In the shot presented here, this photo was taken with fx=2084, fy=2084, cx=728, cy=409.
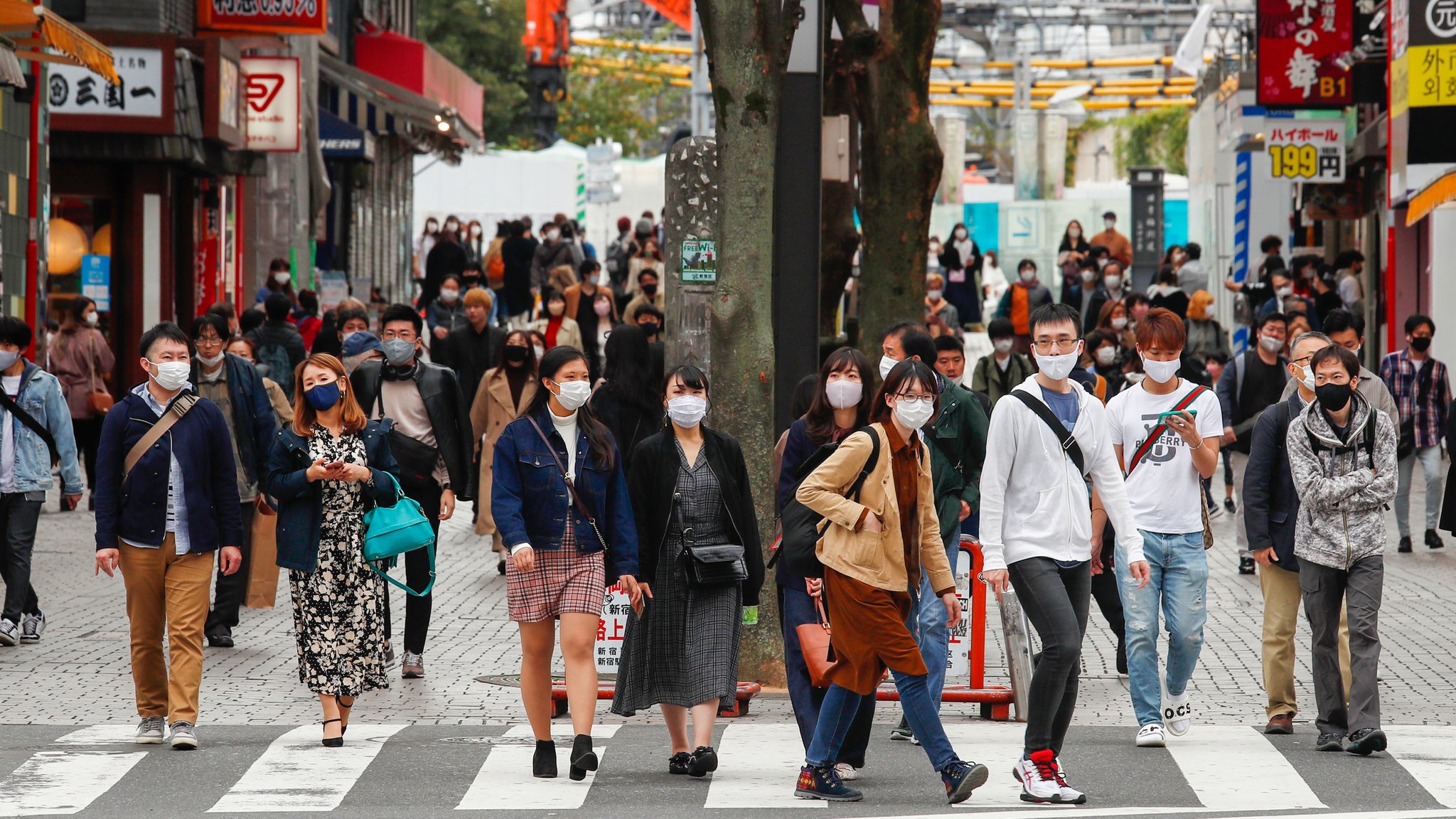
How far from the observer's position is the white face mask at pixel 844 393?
8078mm

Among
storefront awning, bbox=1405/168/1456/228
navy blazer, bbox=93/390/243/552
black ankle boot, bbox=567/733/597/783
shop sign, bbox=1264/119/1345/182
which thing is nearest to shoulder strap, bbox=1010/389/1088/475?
black ankle boot, bbox=567/733/597/783

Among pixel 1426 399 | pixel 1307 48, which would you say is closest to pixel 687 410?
pixel 1426 399

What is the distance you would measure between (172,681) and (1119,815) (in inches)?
157

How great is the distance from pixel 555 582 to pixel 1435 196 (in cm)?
1217

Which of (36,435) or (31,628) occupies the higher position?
(36,435)

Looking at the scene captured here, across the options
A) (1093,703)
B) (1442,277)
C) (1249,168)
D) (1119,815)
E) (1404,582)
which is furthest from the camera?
(1249,168)

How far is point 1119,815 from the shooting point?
7.34m

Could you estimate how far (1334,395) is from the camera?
341 inches

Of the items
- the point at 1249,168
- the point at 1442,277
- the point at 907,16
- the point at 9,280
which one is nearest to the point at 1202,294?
the point at 907,16

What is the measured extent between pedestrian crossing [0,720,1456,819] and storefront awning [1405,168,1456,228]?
9.39 meters

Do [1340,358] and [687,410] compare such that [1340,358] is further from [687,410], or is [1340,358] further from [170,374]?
[170,374]

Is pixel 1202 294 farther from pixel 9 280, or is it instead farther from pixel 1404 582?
pixel 9 280

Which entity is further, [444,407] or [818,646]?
[444,407]

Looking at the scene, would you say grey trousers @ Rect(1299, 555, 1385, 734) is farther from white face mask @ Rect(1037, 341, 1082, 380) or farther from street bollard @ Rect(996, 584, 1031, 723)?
white face mask @ Rect(1037, 341, 1082, 380)
